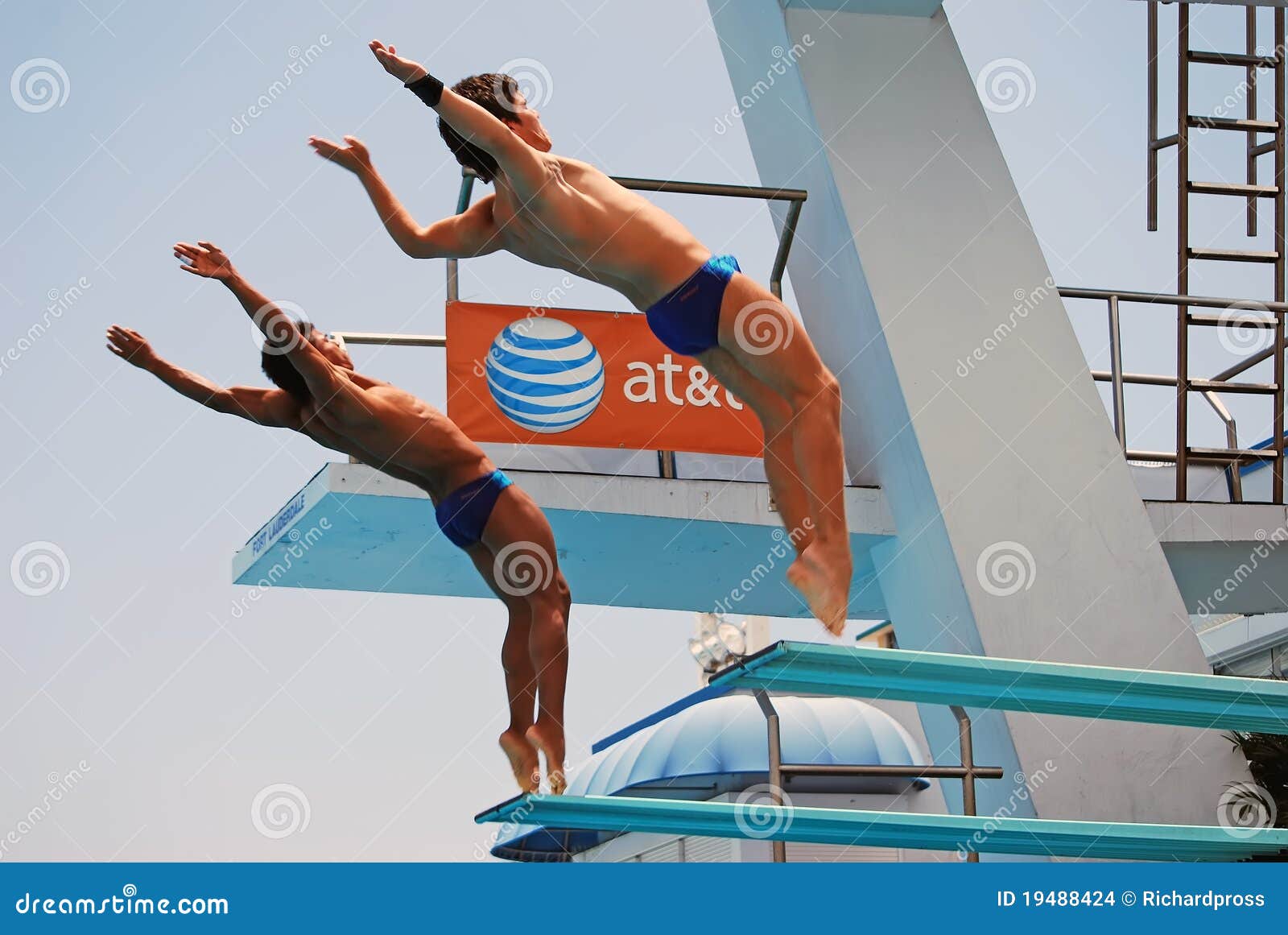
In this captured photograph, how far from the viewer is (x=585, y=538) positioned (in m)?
9.61

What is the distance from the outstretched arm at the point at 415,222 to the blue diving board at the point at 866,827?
1879 millimetres

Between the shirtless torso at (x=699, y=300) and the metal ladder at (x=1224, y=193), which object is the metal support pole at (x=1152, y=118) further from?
the shirtless torso at (x=699, y=300)

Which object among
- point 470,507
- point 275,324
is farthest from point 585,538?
point 275,324

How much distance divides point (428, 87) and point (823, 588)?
198 centimetres

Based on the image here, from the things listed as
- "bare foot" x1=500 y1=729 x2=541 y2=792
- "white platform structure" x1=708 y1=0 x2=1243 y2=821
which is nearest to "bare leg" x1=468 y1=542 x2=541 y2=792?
"bare foot" x1=500 y1=729 x2=541 y2=792

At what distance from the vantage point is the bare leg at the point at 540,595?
19.4 ft

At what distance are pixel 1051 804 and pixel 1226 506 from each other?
102 inches

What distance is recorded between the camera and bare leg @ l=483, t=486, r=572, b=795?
5910 millimetres

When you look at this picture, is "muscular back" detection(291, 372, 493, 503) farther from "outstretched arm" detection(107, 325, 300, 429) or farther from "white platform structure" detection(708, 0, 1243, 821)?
"white platform structure" detection(708, 0, 1243, 821)

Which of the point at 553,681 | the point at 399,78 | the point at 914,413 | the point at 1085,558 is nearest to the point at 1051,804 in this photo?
the point at 1085,558

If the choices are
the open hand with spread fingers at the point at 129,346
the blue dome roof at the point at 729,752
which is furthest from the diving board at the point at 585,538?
the blue dome roof at the point at 729,752

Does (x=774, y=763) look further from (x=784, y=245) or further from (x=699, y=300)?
(x=784, y=245)

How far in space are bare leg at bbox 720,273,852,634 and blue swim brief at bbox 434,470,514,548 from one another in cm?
144
